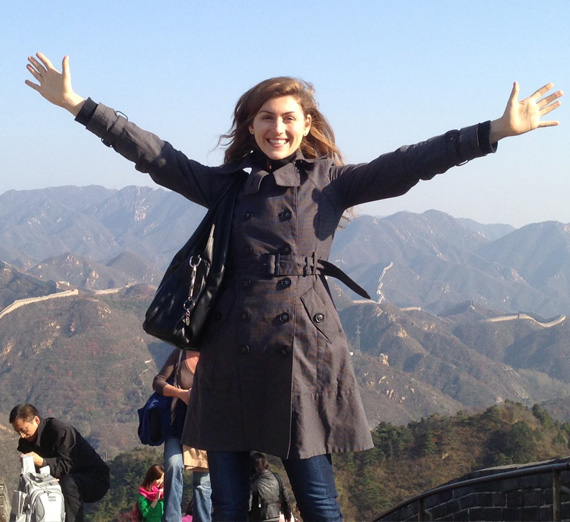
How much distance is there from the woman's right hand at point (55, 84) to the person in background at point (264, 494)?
3.37 meters

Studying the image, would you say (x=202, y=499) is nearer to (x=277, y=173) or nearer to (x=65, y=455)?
(x=65, y=455)

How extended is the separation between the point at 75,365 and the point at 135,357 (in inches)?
301

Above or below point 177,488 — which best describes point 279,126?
above

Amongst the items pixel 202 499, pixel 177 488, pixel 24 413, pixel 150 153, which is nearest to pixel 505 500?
pixel 202 499

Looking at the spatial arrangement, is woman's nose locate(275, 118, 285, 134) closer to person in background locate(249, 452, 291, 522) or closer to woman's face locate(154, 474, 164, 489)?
person in background locate(249, 452, 291, 522)

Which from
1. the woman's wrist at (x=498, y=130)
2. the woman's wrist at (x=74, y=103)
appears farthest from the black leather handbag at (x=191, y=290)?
the woman's wrist at (x=498, y=130)

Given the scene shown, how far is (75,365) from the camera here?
119062 millimetres

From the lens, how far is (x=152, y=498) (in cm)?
641

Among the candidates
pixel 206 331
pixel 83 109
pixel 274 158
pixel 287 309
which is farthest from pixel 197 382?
pixel 83 109

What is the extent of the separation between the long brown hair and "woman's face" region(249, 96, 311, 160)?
3cm

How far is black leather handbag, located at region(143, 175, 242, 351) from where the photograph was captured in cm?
338

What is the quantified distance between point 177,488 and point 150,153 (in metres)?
2.73

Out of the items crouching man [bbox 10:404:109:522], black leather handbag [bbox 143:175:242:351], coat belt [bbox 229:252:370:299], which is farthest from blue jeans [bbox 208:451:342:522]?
crouching man [bbox 10:404:109:522]

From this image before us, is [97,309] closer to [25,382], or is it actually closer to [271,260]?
[25,382]
